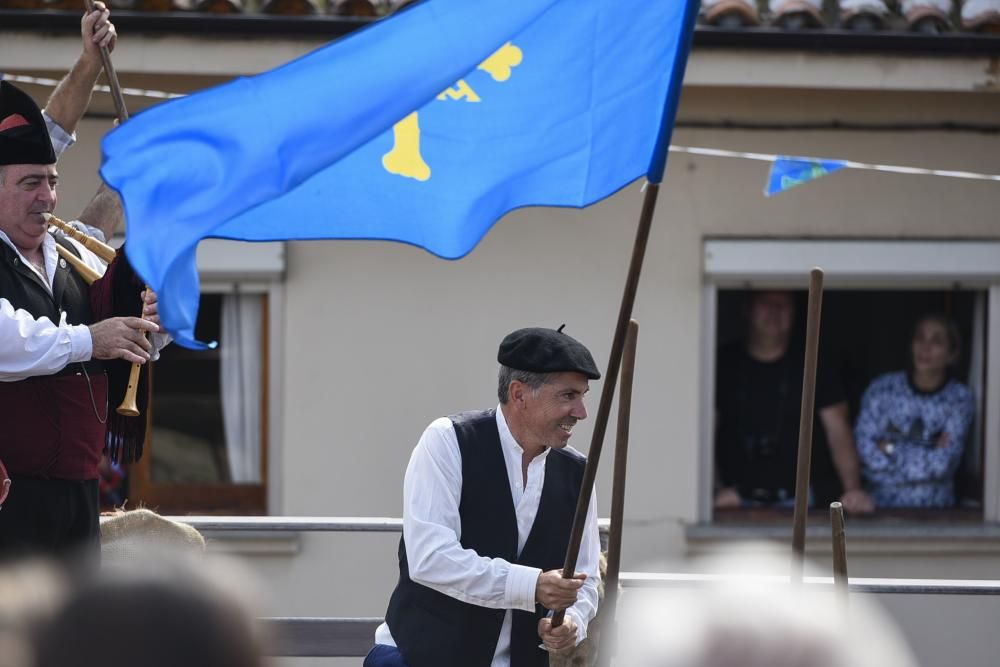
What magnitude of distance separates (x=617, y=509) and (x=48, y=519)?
1388 millimetres

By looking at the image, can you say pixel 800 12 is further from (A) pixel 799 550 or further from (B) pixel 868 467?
(A) pixel 799 550

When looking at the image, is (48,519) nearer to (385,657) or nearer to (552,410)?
(385,657)

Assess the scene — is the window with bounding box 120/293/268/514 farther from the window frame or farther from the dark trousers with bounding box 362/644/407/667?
the dark trousers with bounding box 362/644/407/667

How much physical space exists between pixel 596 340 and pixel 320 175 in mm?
3887

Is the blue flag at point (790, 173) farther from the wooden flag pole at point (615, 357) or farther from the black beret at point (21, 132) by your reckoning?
the black beret at point (21, 132)

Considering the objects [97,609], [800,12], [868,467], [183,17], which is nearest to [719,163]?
[800,12]

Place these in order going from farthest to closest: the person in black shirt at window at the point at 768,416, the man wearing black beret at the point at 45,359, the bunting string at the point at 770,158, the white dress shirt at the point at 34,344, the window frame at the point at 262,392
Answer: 1. the person in black shirt at window at the point at 768,416
2. the window frame at the point at 262,392
3. the bunting string at the point at 770,158
4. the man wearing black beret at the point at 45,359
5. the white dress shirt at the point at 34,344

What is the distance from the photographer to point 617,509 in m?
3.73

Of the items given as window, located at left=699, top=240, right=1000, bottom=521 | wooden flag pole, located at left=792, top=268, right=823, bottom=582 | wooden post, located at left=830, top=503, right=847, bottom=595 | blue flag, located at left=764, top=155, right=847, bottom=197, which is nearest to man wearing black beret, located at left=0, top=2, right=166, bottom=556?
wooden flag pole, located at left=792, top=268, right=823, bottom=582

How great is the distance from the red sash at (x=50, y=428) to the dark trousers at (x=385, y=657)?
838 mm

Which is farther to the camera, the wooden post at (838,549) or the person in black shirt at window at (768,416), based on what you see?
the person in black shirt at window at (768,416)

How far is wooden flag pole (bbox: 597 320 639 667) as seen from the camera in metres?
3.72

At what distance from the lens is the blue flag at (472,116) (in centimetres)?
349

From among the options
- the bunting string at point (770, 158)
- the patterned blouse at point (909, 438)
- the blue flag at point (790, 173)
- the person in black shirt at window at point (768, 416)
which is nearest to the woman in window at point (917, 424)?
the patterned blouse at point (909, 438)
